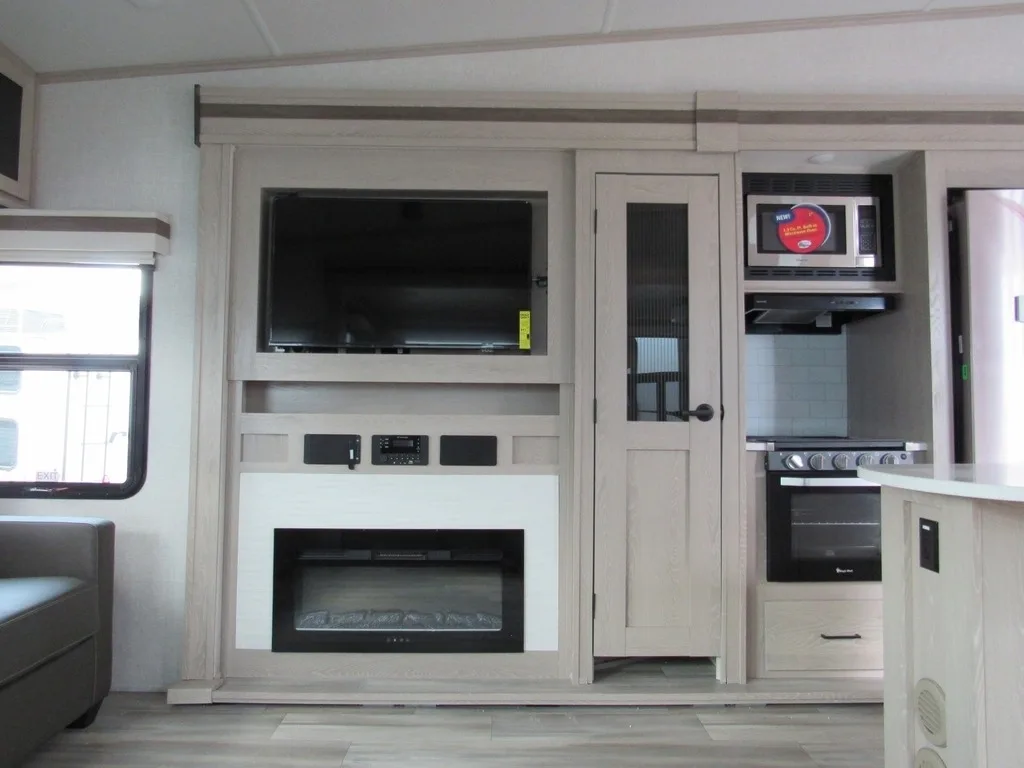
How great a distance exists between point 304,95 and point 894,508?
7.85ft

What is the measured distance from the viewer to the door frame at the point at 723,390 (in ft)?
8.71

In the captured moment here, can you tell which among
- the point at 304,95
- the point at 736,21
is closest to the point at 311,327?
the point at 304,95

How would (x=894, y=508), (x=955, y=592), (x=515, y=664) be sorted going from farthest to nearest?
(x=515, y=664)
(x=894, y=508)
(x=955, y=592)

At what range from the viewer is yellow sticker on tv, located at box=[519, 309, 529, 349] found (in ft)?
9.06

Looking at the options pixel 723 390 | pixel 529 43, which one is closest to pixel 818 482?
pixel 723 390

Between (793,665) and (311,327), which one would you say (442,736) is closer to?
(793,665)

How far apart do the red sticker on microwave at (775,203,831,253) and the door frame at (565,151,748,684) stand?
0.29 m

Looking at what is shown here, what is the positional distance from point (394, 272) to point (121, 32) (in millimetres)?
1273

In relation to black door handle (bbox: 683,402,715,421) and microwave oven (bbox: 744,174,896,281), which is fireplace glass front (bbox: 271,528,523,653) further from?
microwave oven (bbox: 744,174,896,281)

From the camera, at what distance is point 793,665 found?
2695mm

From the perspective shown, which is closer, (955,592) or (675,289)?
(955,592)

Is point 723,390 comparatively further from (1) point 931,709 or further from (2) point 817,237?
(1) point 931,709

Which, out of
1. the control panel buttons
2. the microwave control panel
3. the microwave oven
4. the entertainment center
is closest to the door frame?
the entertainment center

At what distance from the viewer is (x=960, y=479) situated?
1425mm
